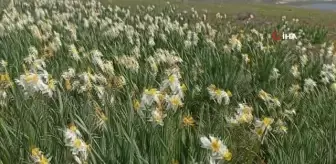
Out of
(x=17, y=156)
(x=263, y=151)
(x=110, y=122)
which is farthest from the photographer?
(x=263, y=151)

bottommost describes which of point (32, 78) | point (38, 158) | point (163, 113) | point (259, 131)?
point (259, 131)

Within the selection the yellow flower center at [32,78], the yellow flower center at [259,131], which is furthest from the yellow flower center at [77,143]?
the yellow flower center at [259,131]


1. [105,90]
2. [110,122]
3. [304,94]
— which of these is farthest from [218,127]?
[304,94]

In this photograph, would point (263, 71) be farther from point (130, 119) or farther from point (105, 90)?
point (130, 119)

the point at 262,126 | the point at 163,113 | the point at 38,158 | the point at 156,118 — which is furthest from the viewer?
the point at 163,113

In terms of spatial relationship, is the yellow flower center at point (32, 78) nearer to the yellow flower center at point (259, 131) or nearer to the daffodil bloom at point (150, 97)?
the daffodil bloom at point (150, 97)

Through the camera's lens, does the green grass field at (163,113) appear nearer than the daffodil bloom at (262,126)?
Yes

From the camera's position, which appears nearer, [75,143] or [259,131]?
[75,143]

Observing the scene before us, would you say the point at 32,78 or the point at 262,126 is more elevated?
the point at 32,78

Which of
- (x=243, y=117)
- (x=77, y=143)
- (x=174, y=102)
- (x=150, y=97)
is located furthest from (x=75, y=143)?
(x=243, y=117)

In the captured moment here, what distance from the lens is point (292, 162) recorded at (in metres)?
3.12

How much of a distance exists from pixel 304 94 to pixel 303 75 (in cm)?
109

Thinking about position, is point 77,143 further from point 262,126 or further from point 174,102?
point 262,126

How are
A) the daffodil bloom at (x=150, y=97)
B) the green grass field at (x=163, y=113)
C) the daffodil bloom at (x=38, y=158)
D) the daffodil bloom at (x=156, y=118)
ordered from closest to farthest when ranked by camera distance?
the daffodil bloom at (x=38, y=158)
the green grass field at (x=163, y=113)
the daffodil bloom at (x=156, y=118)
the daffodil bloom at (x=150, y=97)
